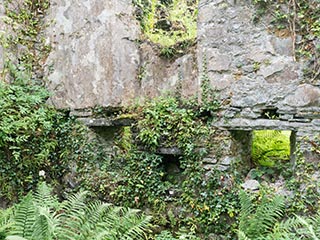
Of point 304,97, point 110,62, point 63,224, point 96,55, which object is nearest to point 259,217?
point 304,97

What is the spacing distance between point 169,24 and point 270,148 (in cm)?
228

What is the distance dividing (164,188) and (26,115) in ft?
6.84

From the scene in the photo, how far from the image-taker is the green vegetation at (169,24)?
459cm

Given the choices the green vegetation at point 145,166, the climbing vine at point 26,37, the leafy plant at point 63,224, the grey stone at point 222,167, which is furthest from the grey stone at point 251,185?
the climbing vine at point 26,37

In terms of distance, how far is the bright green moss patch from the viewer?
4.38 meters

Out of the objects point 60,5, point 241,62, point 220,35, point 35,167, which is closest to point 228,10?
point 220,35

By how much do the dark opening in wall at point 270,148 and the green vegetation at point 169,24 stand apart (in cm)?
154

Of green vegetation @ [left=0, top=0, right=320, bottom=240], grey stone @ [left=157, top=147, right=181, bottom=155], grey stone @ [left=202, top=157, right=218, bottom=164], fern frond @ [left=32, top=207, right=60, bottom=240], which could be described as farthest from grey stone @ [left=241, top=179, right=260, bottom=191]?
fern frond @ [left=32, top=207, right=60, bottom=240]

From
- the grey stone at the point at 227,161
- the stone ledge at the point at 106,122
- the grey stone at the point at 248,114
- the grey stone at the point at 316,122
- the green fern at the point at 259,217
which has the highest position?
the grey stone at the point at 248,114

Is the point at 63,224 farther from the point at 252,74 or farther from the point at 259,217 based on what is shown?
the point at 252,74

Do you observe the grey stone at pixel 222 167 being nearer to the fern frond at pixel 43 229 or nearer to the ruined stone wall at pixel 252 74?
the ruined stone wall at pixel 252 74

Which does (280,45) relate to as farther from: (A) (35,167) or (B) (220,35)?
(A) (35,167)

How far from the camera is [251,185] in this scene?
3877 mm

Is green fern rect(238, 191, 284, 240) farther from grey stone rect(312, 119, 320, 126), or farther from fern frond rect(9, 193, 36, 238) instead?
fern frond rect(9, 193, 36, 238)
